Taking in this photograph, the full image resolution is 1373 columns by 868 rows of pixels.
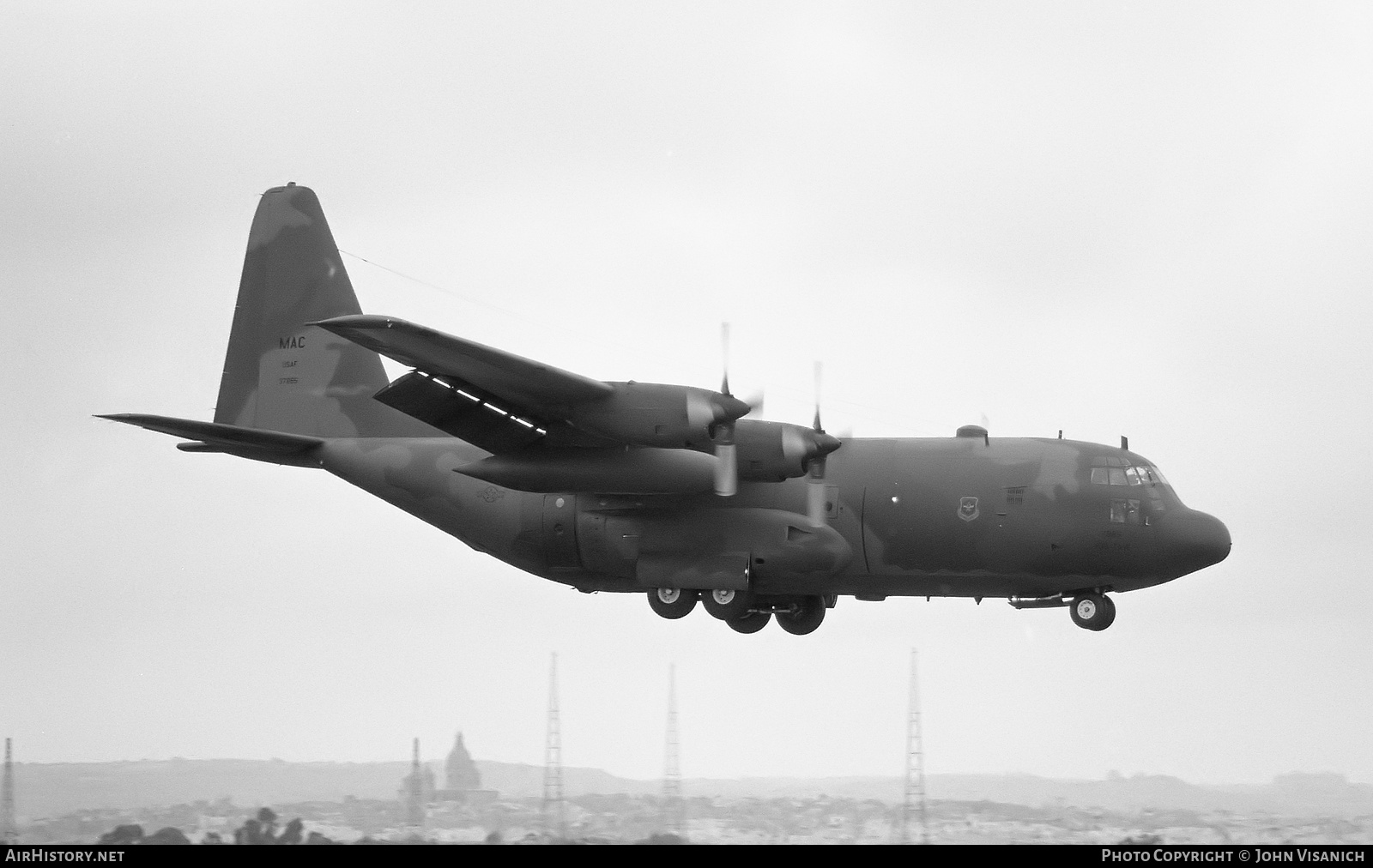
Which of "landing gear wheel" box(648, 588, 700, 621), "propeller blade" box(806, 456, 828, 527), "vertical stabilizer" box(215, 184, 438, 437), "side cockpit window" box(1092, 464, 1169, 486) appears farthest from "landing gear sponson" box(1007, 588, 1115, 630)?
"vertical stabilizer" box(215, 184, 438, 437)

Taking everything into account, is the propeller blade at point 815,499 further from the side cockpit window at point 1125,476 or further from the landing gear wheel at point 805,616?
the side cockpit window at point 1125,476

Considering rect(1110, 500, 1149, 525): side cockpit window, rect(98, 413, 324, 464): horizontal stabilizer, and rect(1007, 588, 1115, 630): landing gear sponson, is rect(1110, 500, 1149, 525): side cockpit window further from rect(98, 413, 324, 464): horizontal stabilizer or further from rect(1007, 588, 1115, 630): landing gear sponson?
rect(98, 413, 324, 464): horizontal stabilizer

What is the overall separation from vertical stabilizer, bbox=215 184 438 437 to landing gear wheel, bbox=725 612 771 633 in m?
6.37

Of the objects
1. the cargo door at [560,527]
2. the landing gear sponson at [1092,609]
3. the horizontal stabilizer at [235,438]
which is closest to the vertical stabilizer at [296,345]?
the horizontal stabilizer at [235,438]

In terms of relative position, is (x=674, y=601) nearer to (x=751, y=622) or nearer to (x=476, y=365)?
(x=751, y=622)

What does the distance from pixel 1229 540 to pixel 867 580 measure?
16.9 feet

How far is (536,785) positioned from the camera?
23.5 metres

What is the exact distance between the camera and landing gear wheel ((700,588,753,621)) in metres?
22.9

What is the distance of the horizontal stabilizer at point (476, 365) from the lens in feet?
61.6

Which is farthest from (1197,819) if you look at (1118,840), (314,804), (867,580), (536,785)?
(314,804)

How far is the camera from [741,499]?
23.1 meters

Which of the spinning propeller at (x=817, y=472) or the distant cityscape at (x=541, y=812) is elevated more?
the spinning propeller at (x=817, y=472)

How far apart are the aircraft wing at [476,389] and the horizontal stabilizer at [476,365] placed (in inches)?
0.4

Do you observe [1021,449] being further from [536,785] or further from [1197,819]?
[536,785]
